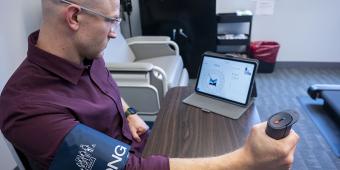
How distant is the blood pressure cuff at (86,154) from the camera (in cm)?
59

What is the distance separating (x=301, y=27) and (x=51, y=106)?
3238mm

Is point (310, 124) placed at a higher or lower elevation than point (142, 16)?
lower

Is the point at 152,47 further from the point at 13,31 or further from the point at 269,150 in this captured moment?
the point at 269,150

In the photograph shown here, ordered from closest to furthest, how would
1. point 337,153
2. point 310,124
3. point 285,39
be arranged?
point 337,153
point 310,124
point 285,39

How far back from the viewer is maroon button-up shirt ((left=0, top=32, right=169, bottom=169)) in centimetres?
63

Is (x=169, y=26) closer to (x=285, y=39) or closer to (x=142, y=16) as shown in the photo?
(x=142, y=16)

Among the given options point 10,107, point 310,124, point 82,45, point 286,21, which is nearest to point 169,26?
point 286,21

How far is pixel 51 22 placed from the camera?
769 millimetres

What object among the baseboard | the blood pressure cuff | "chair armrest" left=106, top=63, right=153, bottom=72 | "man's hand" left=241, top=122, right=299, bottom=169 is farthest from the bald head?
the baseboard

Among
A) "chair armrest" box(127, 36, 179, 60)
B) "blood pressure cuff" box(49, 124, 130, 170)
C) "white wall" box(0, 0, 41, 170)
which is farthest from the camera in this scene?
"chair armrest" box(127, 36, 179, 60)

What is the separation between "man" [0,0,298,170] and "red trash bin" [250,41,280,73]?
249cm

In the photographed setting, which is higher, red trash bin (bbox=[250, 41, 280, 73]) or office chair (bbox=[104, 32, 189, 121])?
office chair (bbox=[104, 32, 189, 121])

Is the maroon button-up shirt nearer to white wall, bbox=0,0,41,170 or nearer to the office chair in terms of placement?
white wall, bbox=0,0,41,170

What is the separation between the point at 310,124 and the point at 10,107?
86.0 inches
